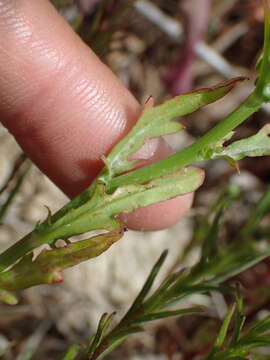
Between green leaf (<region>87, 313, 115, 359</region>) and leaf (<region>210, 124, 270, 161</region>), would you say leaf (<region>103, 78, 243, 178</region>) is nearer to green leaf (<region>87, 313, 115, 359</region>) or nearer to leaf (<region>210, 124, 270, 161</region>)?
leaf (<region>210, 124, 270, 161</region>)

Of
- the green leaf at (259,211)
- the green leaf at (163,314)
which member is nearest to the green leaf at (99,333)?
the green leaf at (163,314)

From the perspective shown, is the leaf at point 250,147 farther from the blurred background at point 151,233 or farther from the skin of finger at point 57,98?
the blurred background at point 151,233

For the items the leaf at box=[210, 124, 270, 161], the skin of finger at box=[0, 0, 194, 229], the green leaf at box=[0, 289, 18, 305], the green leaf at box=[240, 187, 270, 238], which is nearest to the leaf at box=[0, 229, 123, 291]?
the green leaf at box=[0, 289, 18, 305]

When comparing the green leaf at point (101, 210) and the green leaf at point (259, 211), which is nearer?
the green leaf at point (101, 210)

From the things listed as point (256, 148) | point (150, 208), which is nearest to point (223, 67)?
point (150, 208)

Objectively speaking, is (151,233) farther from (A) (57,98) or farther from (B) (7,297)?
(B) (7,297)
